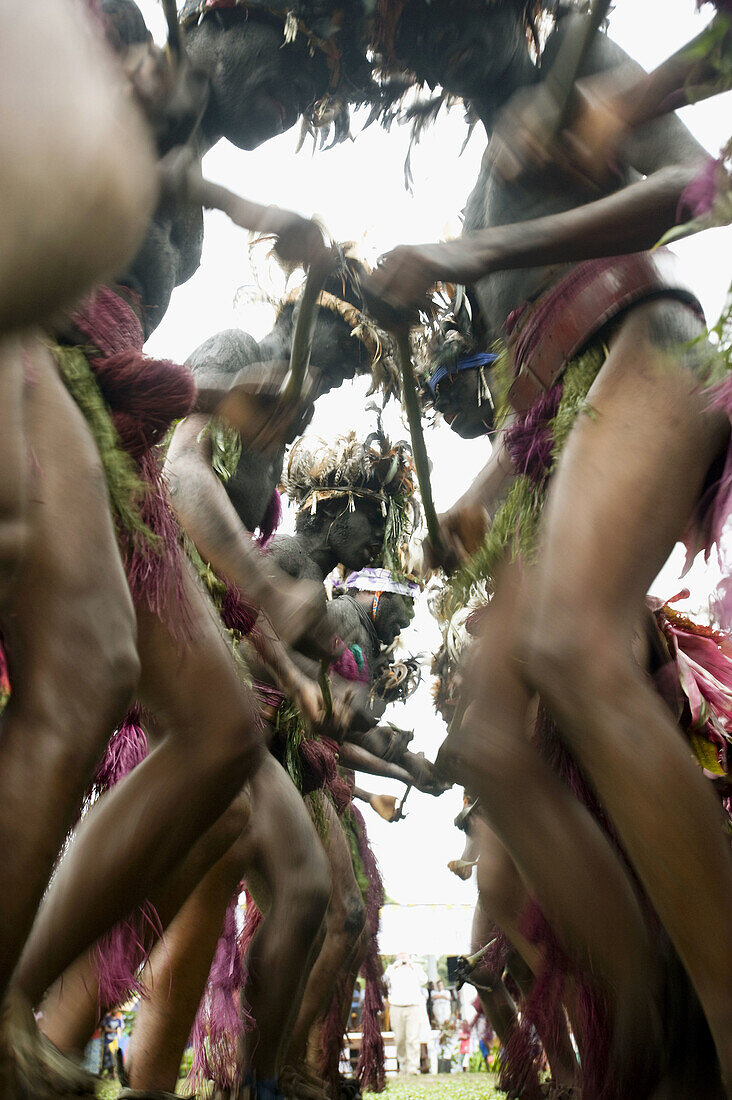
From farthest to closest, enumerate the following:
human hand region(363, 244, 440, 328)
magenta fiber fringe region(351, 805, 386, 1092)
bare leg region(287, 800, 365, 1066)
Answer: magenta fiber fringe region(351, 805, 386, 1092), bare leg region(287, 800, 365, 1066), human hand region(363, 244, 440, 328)

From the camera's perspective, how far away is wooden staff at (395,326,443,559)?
6.43 ft

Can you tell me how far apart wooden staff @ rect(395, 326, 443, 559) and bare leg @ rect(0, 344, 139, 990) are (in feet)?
2.22

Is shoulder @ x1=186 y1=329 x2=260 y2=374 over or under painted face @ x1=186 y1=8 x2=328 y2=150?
Result: under

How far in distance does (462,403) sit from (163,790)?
166 centimetres

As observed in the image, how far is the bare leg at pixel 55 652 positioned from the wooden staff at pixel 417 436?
0.68m

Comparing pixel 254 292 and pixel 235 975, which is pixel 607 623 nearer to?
pixel 235 975

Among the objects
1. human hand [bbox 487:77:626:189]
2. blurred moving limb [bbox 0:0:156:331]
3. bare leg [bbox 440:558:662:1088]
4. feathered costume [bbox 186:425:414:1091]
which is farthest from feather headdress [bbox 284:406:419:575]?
blurred moving limb [bbox 0:0:156:331]

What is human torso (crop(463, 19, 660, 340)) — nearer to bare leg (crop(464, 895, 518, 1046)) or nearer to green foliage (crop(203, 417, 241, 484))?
green foliage (crop(203, 417, 241, 484))

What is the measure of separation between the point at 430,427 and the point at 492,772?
6.65ft

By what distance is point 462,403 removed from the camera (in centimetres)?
293

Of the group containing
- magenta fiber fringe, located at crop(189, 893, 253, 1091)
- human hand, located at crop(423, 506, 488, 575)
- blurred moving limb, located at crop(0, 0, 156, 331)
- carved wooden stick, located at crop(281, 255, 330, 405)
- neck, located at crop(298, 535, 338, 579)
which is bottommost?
magenta fiber fringe, located at crop(189, 893, 253, 1091)

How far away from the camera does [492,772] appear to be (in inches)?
62.7

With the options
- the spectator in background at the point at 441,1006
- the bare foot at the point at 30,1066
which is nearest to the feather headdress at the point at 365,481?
the bare foot at the point at 30,1066

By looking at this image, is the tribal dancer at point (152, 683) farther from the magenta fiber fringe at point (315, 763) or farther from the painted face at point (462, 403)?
the magenta fiber fringe at point (315, 763)
